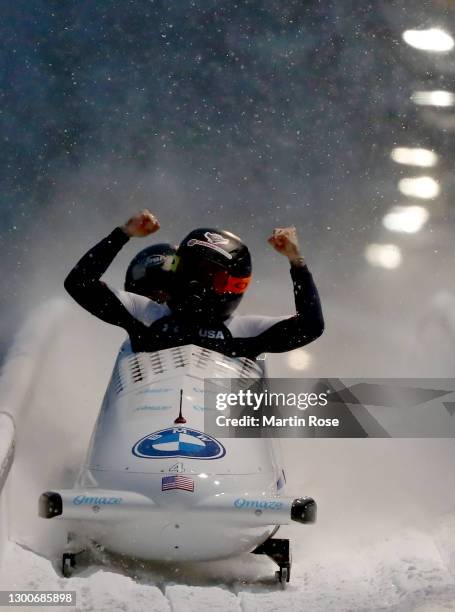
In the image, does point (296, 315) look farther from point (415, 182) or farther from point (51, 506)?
point (415, 182)

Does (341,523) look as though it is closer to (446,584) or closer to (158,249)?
(446,584)

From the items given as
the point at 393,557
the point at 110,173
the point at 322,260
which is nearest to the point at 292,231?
the point at 393,557

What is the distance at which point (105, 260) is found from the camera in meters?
5.41

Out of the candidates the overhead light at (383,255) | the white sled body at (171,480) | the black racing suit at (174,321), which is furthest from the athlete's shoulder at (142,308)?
the overhead light at (383,255)

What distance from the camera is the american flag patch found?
4.38 meters

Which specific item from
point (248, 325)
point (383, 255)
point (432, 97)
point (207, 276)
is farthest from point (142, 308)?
point (432, 97)

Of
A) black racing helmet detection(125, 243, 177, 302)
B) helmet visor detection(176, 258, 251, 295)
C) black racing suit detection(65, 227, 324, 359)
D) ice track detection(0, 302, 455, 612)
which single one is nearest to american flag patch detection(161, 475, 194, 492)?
ice track detection(0, 302, 455, 612)

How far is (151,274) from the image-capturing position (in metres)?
6.97

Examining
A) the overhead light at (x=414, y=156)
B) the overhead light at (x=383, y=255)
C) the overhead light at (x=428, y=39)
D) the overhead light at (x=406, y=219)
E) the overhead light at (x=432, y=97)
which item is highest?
the overhead light at (x=428, y=39)

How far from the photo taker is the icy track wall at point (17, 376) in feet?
16.2

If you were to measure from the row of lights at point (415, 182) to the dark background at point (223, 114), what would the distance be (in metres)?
0.12

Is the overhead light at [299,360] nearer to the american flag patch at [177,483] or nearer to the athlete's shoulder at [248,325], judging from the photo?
the athlete's shoulder at [248,325]

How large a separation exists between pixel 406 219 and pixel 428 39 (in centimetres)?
310

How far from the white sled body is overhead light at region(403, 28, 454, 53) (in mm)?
11143
